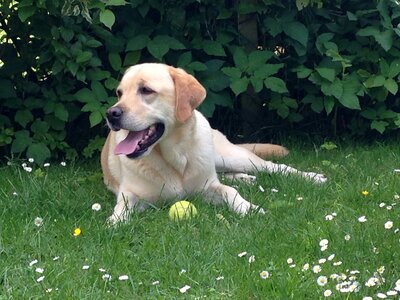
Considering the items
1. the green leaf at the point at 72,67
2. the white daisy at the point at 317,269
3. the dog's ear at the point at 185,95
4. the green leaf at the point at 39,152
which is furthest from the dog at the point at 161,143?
the white daisy at the point at 317,269

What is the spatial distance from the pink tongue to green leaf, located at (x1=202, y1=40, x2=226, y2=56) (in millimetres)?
1482

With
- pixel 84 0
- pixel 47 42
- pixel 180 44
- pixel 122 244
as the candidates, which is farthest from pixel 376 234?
pixel 47 42

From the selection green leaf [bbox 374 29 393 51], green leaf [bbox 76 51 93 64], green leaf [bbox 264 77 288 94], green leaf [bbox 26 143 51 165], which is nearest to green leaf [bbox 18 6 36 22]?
green leaf [bbox 76 51 93 64]

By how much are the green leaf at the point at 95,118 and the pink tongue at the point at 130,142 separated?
2.75 ft

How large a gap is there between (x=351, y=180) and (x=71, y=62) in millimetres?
1929

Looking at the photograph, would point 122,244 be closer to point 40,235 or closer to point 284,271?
point 40,235

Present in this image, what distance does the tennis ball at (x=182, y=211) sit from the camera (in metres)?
3.89

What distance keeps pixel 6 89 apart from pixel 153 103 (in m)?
1.59

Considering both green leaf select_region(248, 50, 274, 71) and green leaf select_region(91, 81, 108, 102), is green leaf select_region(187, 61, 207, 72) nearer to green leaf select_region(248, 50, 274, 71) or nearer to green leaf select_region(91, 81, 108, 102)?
green leaf select_region(248, 50, 274, 71)

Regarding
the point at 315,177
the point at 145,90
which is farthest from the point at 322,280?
the point at 315,177

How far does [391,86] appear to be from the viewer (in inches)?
211

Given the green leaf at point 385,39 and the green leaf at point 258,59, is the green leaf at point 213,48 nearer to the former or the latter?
the green leaf at point 258,59

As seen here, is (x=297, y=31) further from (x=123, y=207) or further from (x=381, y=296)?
(x=381, y=296)

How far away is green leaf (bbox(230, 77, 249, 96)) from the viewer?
5.29m
